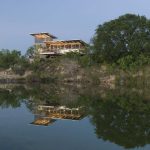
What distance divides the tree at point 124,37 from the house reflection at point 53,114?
28.1 meters

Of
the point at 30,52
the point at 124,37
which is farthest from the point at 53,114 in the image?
the point at 30,52

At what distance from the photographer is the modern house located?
2470 inches

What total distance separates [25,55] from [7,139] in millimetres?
50485

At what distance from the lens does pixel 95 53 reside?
5466 centimetres

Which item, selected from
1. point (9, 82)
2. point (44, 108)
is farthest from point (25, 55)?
point (44, 108)

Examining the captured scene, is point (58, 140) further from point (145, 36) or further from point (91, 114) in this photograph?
point (145, 36)

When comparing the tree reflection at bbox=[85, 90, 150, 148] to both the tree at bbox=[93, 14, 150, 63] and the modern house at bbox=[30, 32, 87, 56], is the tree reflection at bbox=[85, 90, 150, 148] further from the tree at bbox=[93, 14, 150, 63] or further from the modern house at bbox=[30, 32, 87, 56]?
the modern house at bbox=[30, 32, 87, 56]

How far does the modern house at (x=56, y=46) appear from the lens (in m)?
62.8

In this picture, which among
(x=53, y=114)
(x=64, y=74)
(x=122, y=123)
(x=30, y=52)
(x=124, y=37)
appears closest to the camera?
(x=122, y=123)

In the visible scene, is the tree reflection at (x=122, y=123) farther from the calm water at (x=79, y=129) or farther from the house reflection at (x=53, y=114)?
the house reflection at (x=53, y=114)

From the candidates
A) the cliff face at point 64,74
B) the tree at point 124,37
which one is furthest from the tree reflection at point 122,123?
the tree at point 124,37

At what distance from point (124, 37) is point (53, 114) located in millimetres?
32121

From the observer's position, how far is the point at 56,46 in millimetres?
64688

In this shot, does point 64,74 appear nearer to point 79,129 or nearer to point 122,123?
point 122,123
